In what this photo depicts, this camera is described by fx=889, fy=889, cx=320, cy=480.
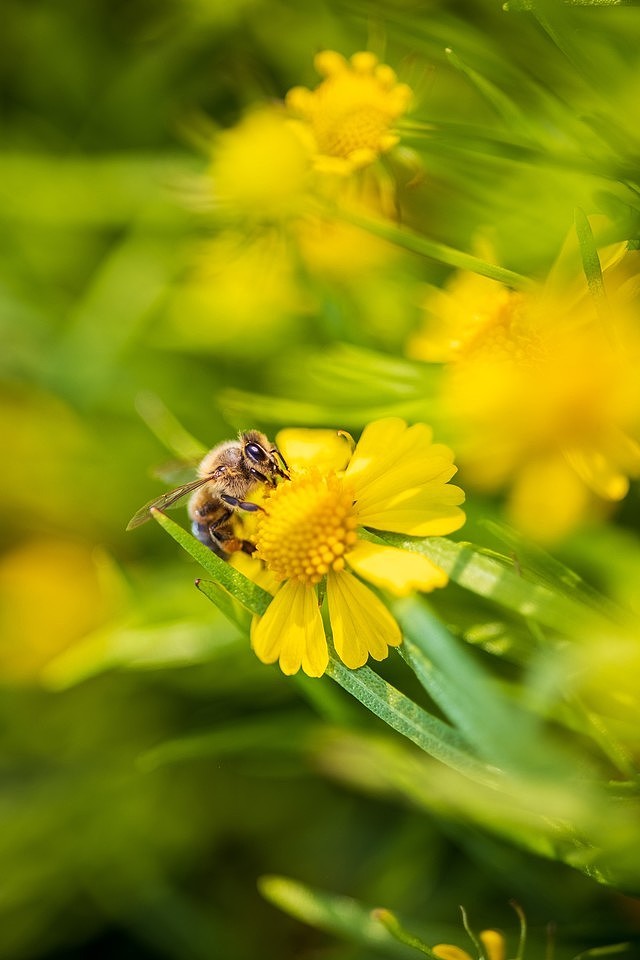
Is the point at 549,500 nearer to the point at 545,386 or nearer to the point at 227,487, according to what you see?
the point at 545,386

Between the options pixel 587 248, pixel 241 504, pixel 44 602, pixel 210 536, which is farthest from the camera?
pixel 44 602

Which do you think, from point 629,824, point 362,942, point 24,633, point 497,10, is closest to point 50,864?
point 24,633

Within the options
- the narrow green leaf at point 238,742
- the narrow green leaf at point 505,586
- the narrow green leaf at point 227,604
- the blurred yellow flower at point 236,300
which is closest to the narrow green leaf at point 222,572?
the narrow green leaf at point 227,604

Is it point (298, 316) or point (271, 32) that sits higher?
point (271, 32)

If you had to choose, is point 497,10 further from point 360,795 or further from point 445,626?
point 360,795

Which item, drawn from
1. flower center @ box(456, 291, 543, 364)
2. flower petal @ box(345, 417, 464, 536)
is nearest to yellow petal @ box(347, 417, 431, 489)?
flower petal @ box(345, 417, 464, 536)

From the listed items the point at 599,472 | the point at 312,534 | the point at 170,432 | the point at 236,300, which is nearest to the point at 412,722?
the point at 312,534

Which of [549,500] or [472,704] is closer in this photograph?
[472,704]

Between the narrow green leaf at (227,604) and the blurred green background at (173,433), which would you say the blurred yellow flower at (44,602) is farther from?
the narrow green leaf at (227,604)
